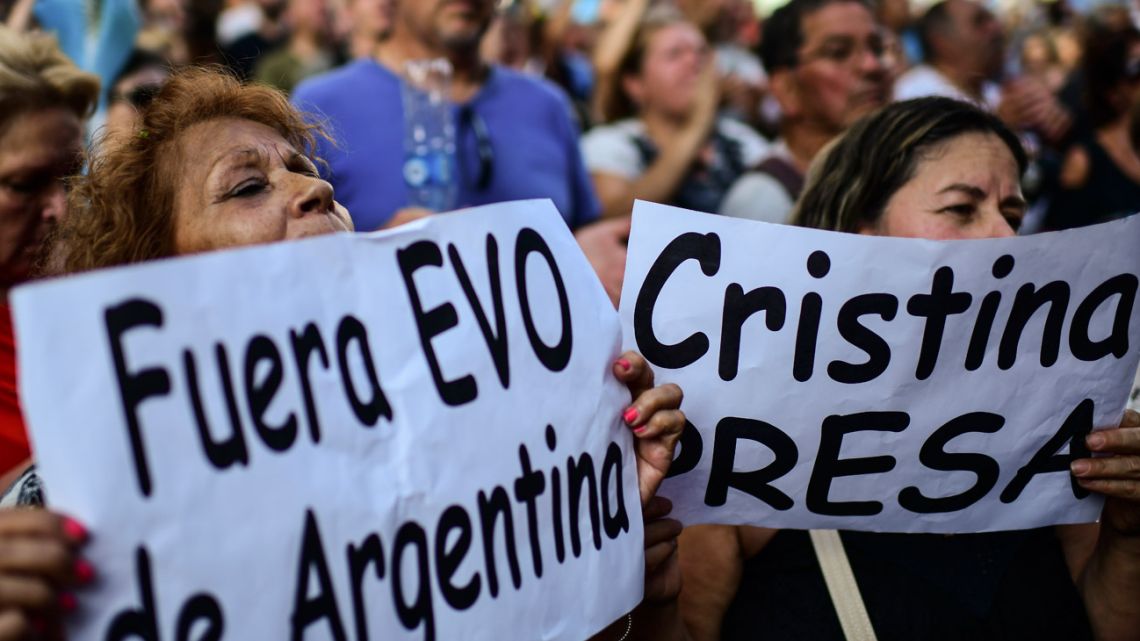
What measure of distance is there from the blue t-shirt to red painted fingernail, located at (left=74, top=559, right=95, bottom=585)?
2.33 metres

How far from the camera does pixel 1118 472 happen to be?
199 cm

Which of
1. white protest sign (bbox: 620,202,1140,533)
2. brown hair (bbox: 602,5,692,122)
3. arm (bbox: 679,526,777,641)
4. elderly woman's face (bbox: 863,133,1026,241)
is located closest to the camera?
white protest sign (bbox: 620,202,1140,533)

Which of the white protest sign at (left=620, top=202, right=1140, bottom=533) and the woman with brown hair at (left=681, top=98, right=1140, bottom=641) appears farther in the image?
the woman with brown hair at (left=681, top=98, right=1140, bottom=641)

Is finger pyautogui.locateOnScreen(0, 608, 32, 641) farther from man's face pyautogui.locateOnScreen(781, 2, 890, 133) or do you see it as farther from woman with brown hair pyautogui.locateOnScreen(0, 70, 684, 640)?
man's face pyautogui.locateOnScreen(781, 2, 890, 133)

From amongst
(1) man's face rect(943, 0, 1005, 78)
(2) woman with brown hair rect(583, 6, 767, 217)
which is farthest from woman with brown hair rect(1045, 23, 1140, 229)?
(2) woman with brown hair rect(583, 6, 767, 217)

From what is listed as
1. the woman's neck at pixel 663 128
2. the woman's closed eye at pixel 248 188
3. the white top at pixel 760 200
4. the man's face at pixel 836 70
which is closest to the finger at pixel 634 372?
the woman's closed eye at pixel 248 188

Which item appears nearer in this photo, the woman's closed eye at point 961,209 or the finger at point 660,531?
the finger at point 660,531

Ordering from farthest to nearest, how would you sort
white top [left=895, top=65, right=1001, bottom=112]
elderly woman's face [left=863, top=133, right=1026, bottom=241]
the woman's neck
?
1. white top [left=895, top=65, right=1001, bottom=112]
2. the woman's neck
3. elderly woman's face [left=863, top=133, right=1026, bottom=241]

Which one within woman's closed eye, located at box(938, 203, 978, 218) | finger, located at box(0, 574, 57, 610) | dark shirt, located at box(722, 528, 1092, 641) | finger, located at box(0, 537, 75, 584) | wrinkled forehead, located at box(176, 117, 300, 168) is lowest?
dark shirt, located at box(722, 528, 1092, 641)

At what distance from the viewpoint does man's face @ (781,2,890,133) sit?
14.1 ft

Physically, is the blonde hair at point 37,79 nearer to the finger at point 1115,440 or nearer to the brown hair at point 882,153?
the brown hair at point 882,153

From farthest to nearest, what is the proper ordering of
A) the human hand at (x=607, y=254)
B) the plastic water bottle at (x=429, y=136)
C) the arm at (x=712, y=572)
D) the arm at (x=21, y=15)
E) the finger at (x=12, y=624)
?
the arm at (x=21, y=15) < the plastic water bottle at (x=429, y=136) < the human hand at (x=607, y=254) < the arm at (x=712, y=572) < the finger at (x=12, y=624)

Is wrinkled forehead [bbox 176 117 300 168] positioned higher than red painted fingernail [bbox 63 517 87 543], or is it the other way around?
wrinkled forehead [bbox 176 117 300 168]

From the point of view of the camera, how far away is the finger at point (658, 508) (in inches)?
73.2
